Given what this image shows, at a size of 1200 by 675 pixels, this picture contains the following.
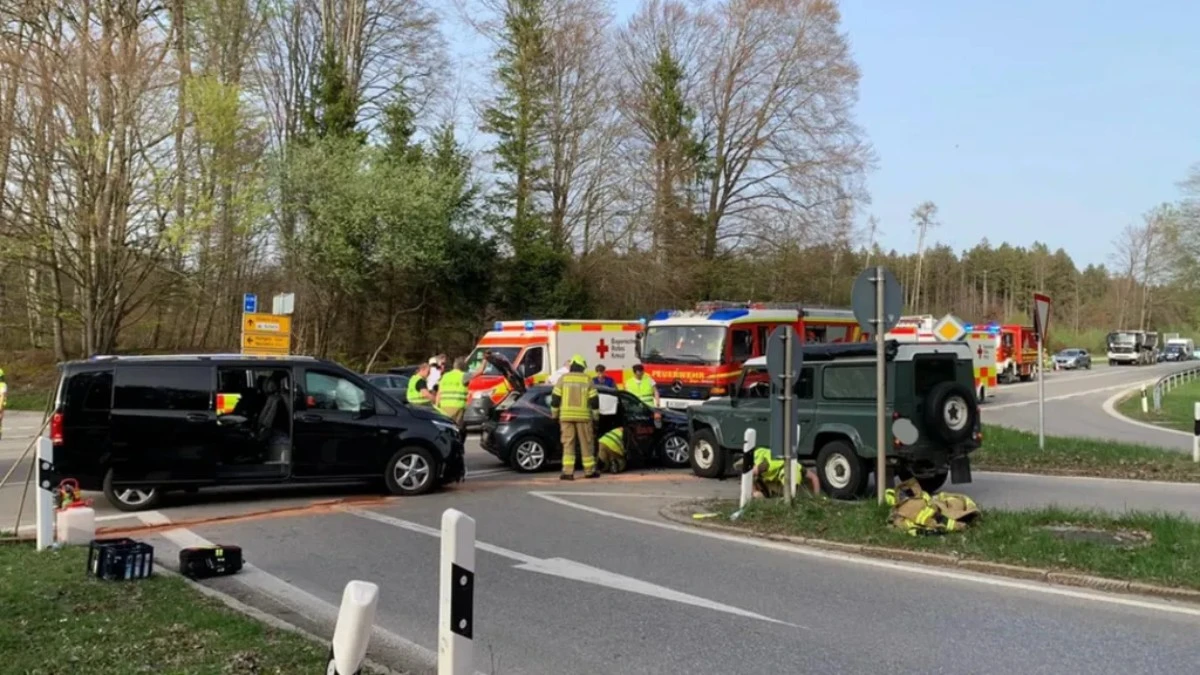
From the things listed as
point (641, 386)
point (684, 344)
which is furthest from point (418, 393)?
point (684, 344)

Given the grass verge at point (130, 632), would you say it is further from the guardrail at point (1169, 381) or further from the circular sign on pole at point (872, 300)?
the guardrail at point (1169, 381)

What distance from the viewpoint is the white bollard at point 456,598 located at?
351cm

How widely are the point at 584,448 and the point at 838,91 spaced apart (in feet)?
110

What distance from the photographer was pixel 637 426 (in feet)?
53.6

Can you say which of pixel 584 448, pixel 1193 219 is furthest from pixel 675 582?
pixel 1193 219

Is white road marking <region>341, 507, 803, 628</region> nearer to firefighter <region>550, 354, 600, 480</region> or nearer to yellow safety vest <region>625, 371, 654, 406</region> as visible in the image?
firefighter <region>550, 354, 600, 480</region>

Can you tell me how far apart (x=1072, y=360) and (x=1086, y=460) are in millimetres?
59483

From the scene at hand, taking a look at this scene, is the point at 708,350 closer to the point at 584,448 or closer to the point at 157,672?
the point at 584,448

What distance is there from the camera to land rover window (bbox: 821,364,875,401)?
12016 millimetres

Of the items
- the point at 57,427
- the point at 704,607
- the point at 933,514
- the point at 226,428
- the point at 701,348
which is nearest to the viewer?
the point at 704,607

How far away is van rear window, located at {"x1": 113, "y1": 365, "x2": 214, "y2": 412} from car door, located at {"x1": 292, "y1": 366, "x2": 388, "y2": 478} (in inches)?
44.4

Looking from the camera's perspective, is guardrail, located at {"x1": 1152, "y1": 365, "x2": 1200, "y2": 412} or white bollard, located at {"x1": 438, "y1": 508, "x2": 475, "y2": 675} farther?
guardrail, located at {"x1": 1152, "y1": 365, "x2": 1200, "y2": 412}

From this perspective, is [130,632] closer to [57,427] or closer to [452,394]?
[57,427]

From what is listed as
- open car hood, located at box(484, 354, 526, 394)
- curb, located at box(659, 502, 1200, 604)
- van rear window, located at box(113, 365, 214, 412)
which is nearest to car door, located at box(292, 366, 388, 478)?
van rear window, located at box(113, 365, 214, 412)
